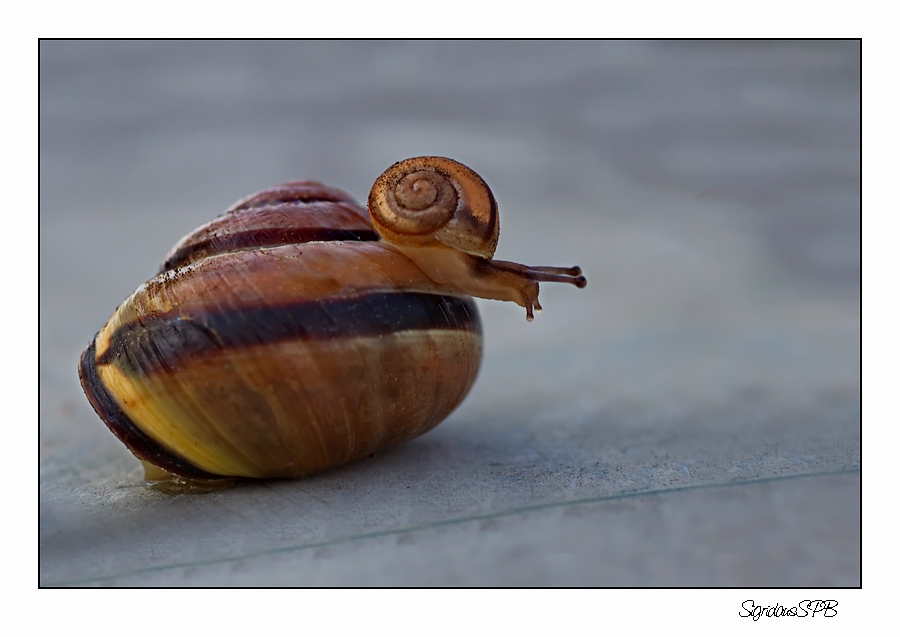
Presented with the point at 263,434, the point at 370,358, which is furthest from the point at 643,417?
the point at 263,434

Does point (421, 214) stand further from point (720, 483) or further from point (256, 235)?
point (720, 483)

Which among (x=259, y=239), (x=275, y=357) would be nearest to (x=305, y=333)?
(x=275, y=357)

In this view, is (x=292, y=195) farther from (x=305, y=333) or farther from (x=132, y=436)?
(x=132, y=436)

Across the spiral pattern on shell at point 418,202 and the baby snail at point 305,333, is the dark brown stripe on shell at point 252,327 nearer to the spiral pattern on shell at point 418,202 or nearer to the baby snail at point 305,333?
the baby snail at point 305,333

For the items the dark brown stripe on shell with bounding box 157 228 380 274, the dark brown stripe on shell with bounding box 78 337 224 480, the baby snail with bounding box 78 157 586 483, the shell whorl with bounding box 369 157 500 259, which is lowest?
the dark brown stripe on shell with bounding box 78 337 224 480

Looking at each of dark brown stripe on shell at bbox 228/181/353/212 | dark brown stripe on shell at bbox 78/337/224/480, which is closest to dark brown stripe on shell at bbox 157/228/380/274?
dark brown stripe on shell at bbox 228/181/353/212

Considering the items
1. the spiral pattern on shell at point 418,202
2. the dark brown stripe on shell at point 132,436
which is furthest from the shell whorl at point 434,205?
the dark brown stripe on shell at point 132,436

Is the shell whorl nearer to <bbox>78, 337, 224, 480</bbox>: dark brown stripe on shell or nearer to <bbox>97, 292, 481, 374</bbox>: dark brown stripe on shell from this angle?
<bbox>97, 292, 481, 374</bbox>: dark brown stripe on shell
